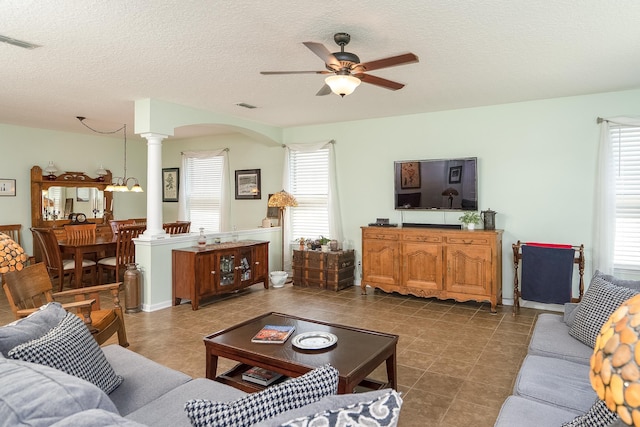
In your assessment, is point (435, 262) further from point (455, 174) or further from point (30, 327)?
point (30, 327)

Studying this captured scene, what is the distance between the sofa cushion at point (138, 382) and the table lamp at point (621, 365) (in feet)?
5.34

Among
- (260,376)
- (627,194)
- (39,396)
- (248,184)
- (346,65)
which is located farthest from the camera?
(248,184)

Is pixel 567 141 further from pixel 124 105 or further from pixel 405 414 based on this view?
pixel 124 105

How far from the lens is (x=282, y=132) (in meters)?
7.05

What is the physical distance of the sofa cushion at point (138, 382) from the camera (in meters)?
1.91

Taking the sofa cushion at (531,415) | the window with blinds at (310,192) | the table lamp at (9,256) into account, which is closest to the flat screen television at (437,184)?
the window with blinds at (310,192)

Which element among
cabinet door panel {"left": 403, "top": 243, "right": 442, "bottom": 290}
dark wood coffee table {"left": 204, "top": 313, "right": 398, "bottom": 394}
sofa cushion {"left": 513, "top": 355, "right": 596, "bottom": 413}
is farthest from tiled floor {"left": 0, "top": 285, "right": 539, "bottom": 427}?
sofa cushion {"left": 513, "top": 355, "right": 596, "bottom": 413}

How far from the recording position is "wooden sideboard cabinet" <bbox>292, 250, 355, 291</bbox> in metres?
6.03

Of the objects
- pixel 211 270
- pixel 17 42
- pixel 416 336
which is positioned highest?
pixel 17 42

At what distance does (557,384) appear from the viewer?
2.04 m

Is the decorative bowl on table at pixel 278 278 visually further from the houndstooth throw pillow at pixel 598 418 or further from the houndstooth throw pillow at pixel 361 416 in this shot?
the houndstooth throw pillow at pixel 361 416

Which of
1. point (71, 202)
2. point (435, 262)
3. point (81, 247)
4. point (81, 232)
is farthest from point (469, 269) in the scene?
point (71, 202)

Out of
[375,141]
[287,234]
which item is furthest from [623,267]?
[287,234]

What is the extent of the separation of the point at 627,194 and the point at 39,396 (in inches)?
214
